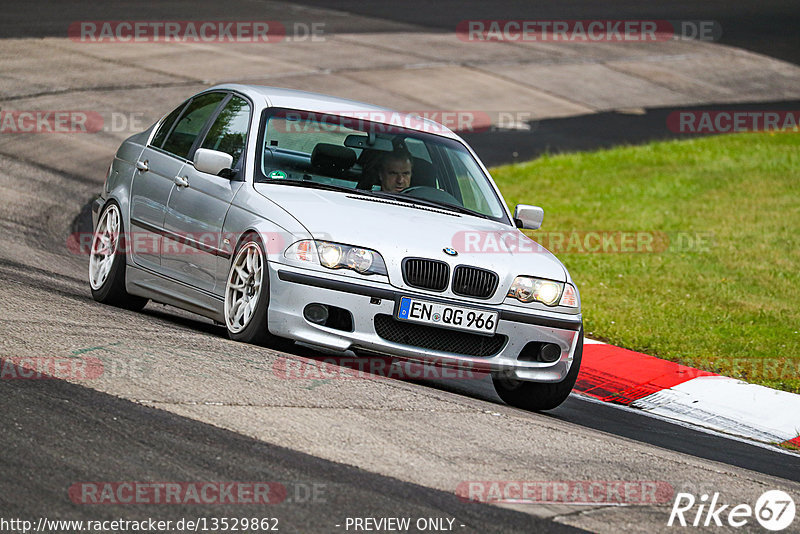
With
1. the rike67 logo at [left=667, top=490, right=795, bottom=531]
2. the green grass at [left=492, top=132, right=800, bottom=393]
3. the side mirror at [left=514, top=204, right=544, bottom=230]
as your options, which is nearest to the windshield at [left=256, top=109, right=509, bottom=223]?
the side mirror at [left=514, top=204, right=544, bottom=230]

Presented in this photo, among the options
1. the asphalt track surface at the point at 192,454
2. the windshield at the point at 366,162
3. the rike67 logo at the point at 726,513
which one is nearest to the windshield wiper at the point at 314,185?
the windshield at the point at 366,162

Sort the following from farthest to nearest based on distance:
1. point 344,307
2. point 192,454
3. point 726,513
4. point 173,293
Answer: point 173,293 → point 344,307 → point 726,513 → point 192,454

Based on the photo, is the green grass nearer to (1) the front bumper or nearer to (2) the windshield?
(2) the windshield

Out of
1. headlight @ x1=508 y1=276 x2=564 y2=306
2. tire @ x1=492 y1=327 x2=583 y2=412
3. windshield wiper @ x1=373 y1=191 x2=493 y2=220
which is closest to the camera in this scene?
headlight @ x1=508 y1=276 x2=564 y2=306

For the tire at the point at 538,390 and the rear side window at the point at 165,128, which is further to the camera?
the rear side window at the point at 165,128

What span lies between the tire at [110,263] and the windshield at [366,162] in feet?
4.89

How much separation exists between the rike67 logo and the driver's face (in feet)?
10.8

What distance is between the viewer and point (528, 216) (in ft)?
27.9

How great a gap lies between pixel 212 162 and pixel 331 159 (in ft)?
2.77

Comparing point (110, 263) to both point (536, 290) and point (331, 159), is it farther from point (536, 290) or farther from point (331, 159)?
point (536, 290)

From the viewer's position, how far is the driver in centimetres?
817

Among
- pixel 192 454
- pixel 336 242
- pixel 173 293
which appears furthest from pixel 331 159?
pixel 192 454

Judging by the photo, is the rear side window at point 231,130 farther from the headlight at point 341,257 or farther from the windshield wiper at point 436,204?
the headlight at point 341,257

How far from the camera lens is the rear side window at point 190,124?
874cm
